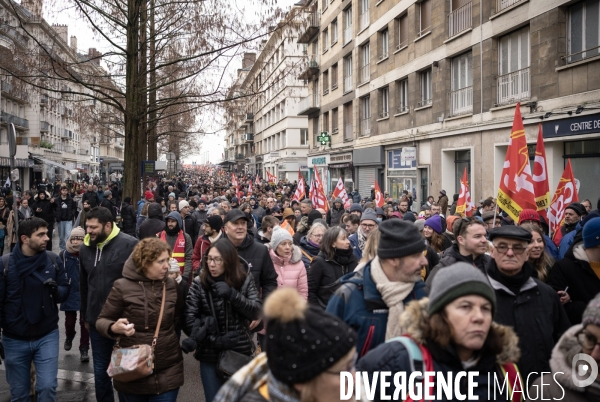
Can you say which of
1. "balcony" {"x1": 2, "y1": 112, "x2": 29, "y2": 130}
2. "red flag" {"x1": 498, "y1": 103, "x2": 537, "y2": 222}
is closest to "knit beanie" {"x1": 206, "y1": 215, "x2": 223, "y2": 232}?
"red flag" {"x1": 498, "y1": 103, "x2": 537, "y2": 222}

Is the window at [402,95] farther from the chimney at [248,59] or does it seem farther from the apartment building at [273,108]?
the chimney at [248,59]

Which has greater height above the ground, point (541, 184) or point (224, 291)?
point (541, 184)

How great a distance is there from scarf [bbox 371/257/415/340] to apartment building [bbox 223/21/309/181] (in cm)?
859

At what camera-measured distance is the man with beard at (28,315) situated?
485 centimetres

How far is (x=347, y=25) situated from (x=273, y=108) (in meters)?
31.9

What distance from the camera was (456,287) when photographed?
247 centimetres

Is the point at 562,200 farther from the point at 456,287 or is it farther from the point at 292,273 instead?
the point at 456,287

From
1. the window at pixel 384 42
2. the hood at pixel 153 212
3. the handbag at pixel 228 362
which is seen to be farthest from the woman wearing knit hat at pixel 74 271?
the window at pixel 384 42

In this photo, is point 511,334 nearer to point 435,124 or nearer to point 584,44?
point 584,44

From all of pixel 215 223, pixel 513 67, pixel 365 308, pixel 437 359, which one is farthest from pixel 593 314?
pixel 513 67

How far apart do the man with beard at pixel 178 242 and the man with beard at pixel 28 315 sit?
2843 mm

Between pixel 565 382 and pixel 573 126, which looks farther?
pixel 573 126

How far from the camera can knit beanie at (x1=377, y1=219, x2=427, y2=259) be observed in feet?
10.2

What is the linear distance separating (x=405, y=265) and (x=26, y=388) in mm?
3773
